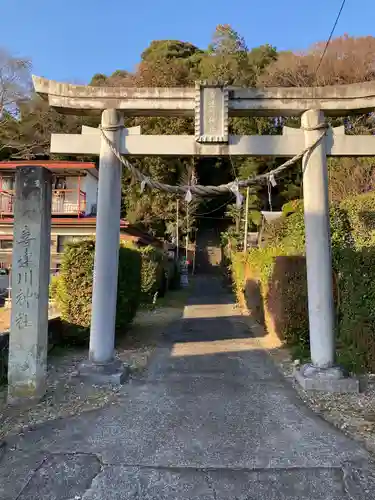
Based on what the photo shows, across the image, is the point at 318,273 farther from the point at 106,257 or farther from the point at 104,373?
the point at 104,373

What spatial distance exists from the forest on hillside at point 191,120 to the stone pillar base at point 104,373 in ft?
46.2

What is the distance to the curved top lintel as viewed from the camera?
6.09m

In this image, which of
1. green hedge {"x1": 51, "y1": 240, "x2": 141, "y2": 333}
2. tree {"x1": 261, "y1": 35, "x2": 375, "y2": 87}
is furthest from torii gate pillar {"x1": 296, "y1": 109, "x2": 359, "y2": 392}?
tree {"x1": 261, "y1": 35, "x2": 375, "y2": 87}

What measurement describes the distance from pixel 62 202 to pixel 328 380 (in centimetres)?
1848

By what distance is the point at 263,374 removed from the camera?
6.52 m

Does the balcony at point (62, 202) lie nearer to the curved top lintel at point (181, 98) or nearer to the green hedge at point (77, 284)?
the green hedge at point (77, 284)

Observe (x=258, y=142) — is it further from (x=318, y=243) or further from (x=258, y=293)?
(x=258, y=293)

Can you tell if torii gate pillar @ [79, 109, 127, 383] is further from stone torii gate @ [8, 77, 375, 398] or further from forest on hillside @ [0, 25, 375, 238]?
forest on hillside @ [0, 25, 375, 238]

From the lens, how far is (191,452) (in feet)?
12.0

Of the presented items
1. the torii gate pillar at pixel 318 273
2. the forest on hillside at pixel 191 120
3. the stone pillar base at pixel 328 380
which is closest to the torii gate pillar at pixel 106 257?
the stone pillar base at pixel 328 380

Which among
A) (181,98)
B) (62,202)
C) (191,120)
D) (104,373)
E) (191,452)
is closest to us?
(191,452)

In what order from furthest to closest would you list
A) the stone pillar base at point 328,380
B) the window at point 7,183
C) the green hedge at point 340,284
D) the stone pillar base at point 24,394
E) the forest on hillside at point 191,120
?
1. the forest on hillside at point 191,120
2. the window at point 7,183
3. the green hedge at point 340,284
4. the stone pillar base at point 328,380
5. the stone pillar base at point 24,394

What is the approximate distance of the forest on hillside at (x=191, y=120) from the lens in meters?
25.6

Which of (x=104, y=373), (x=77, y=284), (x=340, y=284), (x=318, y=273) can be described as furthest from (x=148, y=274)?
(x=318, y=273)
